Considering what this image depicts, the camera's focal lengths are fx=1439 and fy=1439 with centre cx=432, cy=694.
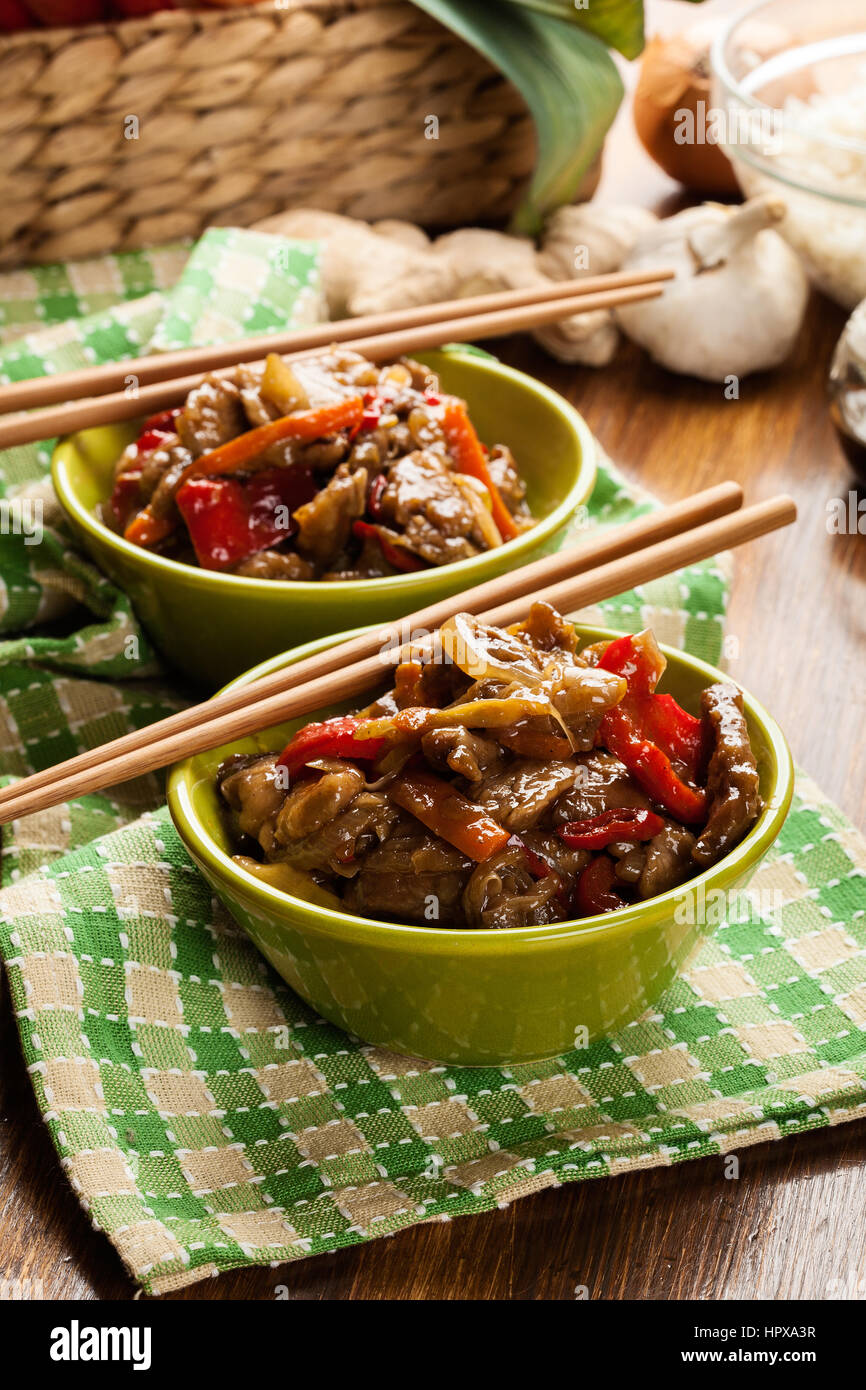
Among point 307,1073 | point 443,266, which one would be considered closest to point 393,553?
point 307,1073

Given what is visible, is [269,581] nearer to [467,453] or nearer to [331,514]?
[331,514]

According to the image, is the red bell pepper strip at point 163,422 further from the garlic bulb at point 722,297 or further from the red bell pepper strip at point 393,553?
the garlic bulb at point 722,297

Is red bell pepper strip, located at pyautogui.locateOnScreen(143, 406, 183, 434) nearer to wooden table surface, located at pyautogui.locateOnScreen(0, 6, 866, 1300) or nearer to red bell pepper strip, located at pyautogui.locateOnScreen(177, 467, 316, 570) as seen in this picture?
red bell pepper strip, located at pyautogui.locateOnScreen(177, 467, 316, 570)

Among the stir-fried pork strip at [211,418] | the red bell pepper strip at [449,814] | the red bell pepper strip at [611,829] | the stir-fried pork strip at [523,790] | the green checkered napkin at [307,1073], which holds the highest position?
the stir-fried pork strip at [211,418]

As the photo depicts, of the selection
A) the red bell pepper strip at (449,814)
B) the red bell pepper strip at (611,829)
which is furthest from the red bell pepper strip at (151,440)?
the red bell pepper strip at (611,829)

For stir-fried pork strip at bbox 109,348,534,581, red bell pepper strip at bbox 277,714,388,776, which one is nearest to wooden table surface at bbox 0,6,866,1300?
red bell pepper strip at bbox 277,714,388,776

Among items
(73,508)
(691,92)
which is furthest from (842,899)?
(691,92)
